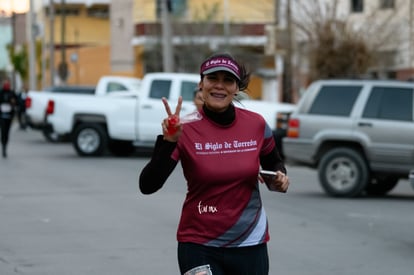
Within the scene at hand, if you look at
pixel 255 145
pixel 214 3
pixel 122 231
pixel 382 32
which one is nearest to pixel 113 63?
pixel 214 3

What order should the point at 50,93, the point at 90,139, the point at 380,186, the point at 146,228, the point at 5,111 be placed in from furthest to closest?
the point at 50,93 → the point at 90,139 → the point at 5,111 → the point at 380,186 → the point at 146,228

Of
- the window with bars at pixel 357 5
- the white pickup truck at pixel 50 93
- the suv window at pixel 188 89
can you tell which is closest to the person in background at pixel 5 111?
the white pickup truck at pixel 50 93

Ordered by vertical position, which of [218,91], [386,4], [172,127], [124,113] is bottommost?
[124,113]

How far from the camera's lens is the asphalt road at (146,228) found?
9453mm

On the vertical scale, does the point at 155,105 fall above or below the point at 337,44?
below

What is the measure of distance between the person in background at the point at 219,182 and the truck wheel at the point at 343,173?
34.0ft

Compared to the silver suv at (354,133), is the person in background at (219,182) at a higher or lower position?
higher

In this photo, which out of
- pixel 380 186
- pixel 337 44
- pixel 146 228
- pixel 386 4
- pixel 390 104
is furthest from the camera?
pixel 386 4

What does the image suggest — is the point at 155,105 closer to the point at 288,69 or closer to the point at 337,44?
the point at 337,44

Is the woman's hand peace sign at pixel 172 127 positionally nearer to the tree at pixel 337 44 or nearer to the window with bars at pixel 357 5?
the tree at pixel 337 44

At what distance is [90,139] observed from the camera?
79.9 ft

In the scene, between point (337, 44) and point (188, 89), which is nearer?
point (188, 89)

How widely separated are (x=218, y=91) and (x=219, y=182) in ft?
1.54

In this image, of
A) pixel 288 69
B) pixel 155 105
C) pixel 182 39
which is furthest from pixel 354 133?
pixel 182 39
